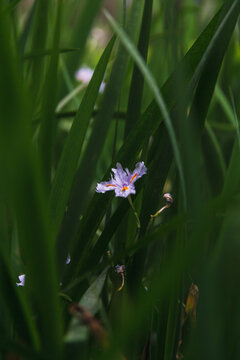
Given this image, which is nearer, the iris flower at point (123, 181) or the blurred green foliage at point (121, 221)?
the blurred green foliage at point (121, 221)

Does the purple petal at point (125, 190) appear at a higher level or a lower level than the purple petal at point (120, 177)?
lower

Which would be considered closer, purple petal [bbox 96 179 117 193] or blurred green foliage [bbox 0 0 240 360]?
blurred green foliage [bbox 0 0 240 360]

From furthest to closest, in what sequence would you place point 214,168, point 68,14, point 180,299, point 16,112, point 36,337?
point 68,14 → point 214,168 → point 180,299 → point 36,337 → point 16,112

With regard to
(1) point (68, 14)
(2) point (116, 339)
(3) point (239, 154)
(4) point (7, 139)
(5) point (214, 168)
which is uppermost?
(1) point (68, 14)

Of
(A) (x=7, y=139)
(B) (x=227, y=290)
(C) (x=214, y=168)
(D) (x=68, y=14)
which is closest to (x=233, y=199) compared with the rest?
(B) (x=227, y=290)

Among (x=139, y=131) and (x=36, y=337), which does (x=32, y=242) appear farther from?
(x=139, y=131)
